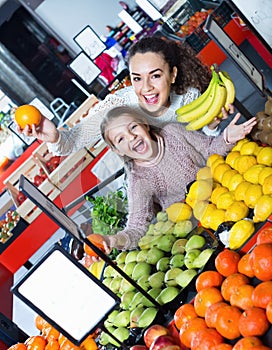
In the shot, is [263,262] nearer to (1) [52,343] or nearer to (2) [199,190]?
(2) [199,190]

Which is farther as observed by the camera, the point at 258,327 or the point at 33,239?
the point at 33,239

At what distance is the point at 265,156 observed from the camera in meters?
3.03

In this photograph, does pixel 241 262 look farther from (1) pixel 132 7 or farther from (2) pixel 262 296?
(1) pixel 132 7

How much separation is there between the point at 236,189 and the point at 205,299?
67cm

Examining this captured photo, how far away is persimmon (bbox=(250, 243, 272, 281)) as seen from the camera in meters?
2.26

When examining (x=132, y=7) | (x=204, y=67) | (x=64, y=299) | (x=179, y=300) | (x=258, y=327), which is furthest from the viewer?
(x=132, y=7)

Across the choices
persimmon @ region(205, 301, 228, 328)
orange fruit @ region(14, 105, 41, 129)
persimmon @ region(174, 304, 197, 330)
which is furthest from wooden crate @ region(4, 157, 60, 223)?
persimmon @ region(205, 301, 228, 328)

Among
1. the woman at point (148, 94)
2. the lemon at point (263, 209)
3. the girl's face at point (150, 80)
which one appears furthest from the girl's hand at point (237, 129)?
the lemon at point (263, 209)

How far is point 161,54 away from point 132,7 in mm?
6552

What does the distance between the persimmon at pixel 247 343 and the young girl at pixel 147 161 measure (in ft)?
2.93

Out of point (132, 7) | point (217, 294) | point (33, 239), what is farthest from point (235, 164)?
point (132, 7)

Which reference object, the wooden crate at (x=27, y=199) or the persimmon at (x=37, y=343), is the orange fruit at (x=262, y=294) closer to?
the persimmon at (x=37, y=343)

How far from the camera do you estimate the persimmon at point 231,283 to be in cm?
239

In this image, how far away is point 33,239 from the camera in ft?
19.3
